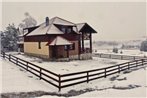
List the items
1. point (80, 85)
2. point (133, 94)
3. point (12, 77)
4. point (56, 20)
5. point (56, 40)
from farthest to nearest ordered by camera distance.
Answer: point (56, 20), point (56, 40), point (12, 77), point (80, 85), point (133, 94)

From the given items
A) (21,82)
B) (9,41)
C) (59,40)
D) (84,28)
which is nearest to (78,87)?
(21,82)

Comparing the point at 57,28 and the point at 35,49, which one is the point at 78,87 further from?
the point at 35,49

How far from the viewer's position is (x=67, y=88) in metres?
16.2

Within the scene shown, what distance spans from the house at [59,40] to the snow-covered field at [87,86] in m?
13.2

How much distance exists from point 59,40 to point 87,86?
17598 mm

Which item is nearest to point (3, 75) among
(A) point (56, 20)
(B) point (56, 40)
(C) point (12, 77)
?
(C) point (12, 77)

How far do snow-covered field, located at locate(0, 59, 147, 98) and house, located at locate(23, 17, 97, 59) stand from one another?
43.4 feet

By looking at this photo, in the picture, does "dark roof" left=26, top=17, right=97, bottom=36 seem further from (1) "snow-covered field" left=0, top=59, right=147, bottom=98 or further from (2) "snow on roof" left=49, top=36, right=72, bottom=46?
(1) "snow-covered field" left=0, top=59, right=147, bottom=98

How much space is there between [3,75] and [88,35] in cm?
2228

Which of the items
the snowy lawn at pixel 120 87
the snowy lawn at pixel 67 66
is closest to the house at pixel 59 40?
the snowy lawn at pixel 67 66

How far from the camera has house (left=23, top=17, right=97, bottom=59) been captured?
112 ft

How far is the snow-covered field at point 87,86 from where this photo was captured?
14.6 meters

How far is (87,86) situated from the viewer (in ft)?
56.4

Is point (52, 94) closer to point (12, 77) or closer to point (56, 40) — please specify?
point (12, 77)
